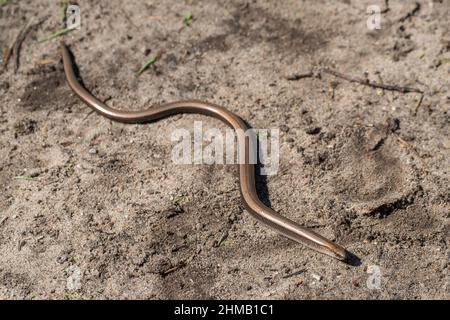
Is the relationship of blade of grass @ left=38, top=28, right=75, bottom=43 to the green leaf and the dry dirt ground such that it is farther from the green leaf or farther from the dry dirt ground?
the green leaf

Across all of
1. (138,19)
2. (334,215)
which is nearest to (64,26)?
(138,19)

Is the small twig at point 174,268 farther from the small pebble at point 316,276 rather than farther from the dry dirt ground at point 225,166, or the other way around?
the small pebble at point 316,276

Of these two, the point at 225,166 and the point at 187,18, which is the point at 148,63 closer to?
the point at 187,18

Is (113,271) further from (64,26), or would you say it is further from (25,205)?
(64,26)

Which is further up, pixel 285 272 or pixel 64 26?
pixel 64 26

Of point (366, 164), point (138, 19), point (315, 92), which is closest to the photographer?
Result: point (366, 164)

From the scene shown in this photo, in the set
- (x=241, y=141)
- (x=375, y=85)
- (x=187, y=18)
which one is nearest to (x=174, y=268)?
(x=241, y=141)

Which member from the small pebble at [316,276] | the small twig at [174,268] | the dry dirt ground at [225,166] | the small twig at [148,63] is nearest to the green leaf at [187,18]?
the dry dirt ground at [225,166]
